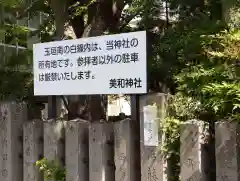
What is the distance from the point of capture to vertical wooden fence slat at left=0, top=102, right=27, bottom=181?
5203mm

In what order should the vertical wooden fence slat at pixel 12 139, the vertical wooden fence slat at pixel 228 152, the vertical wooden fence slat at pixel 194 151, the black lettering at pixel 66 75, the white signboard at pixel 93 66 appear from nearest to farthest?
the vertical wooden fence slat at pixel 228 152, the vertical wooden fence slat at pixel 194 151, the white signboard at pixel 93 66, the black lettering at pixel 66 75, the vertical wooden fence slat at pixel 12 139

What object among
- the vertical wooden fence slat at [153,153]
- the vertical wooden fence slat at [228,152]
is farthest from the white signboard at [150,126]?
the vertical wooden fence slat at [228,152]

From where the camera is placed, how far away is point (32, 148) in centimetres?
504

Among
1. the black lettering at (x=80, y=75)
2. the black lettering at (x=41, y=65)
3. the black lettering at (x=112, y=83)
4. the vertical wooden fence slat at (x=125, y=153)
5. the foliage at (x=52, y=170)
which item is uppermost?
the black lettering at (x=41, y=65)

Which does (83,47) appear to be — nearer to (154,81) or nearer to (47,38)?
(154,81)

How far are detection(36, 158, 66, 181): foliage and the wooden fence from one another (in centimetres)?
7

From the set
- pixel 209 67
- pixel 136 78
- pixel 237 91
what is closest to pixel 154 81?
pixel 136 78

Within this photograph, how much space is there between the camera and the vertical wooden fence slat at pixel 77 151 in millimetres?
4664

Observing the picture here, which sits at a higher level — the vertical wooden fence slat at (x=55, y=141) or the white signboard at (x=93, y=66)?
the white signboard at (x=93, y=66)

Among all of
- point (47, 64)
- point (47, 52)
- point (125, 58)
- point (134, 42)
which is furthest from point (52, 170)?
point (134, 42)

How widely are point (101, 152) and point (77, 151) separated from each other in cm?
32

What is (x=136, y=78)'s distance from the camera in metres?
4.26

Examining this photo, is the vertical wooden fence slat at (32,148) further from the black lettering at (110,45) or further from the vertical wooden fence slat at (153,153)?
the vertical wooden fence slat at (153,153)

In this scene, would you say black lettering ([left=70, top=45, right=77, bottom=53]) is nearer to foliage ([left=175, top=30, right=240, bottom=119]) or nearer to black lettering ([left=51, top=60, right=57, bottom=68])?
black lettering ([left=51, top=60, right=57, bottom=68])
